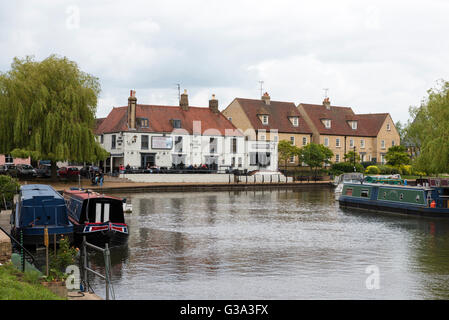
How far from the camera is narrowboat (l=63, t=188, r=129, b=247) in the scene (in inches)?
853

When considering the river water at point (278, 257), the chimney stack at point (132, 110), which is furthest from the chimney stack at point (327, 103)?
the river water at point (278, 257)

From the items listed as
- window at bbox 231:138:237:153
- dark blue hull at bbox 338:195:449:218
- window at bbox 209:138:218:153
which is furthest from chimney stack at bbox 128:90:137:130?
dark blue hull at bbox 338:195:449:218

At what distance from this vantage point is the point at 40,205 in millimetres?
21375

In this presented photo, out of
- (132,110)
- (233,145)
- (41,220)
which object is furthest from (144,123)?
(41,220)

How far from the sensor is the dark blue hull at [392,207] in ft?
110

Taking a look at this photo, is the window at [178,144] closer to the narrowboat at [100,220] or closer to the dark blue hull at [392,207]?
the dark blue hull at [392,207]

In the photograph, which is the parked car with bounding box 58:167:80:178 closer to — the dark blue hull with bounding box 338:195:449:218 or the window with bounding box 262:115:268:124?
the dark blue hull with bounding box 338:195:449:218

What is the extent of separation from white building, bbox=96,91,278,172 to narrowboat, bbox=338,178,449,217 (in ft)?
94.1

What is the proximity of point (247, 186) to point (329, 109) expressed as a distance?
31549 mm
